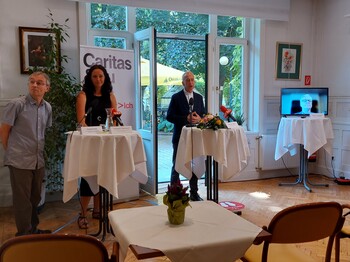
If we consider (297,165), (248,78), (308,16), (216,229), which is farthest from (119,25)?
(216,229)

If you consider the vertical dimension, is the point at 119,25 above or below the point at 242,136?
above

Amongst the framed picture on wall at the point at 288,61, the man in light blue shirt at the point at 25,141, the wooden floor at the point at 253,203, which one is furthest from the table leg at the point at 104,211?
the framed picture on wall at the point at 288,61

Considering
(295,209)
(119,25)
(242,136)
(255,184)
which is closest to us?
(295,209)

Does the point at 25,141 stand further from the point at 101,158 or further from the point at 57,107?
the point at 57,107

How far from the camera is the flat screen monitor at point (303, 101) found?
5344mm

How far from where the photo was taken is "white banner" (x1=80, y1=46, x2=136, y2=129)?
14.3ft

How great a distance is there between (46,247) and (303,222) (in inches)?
44.6

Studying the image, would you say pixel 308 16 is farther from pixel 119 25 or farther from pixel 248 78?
pixel 119 25

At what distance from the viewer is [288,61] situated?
5922 mm

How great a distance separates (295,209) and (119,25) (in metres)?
4.05

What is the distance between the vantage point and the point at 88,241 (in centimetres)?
135

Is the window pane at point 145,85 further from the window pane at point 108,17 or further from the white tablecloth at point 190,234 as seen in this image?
the white tablecloth at point 190,234

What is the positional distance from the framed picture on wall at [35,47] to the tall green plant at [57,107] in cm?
3

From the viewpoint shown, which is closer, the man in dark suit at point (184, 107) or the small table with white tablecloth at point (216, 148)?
the small table with white tablecloth at point (216, 148)
